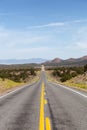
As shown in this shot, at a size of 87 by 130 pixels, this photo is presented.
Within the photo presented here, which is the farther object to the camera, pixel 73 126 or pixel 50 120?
pixel 50 120

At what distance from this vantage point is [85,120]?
10312 millimetres

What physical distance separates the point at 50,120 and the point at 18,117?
1.40 meters

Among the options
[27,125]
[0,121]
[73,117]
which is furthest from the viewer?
[73,117]

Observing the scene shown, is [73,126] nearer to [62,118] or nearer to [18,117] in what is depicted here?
Result: [62,118]

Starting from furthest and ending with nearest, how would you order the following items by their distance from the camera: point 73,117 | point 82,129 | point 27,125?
point 73,117 < point 27,125 < point 82,129

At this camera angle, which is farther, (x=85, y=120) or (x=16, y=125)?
(x=85, y=120)

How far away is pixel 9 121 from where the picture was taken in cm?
1028

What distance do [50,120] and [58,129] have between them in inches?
66.3

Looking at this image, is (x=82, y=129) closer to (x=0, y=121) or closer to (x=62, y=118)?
(x=62, y=118)

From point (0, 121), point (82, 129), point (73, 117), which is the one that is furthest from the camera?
point (73, 117)

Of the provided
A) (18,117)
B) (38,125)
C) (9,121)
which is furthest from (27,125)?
(18,117)

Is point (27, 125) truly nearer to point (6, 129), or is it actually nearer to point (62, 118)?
point (6, 129)

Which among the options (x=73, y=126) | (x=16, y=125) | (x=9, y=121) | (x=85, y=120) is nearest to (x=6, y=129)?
(x=16, y=125)

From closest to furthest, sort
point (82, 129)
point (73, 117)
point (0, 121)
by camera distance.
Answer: point (82, 129) → point (0, 121) → point (73, 117)
